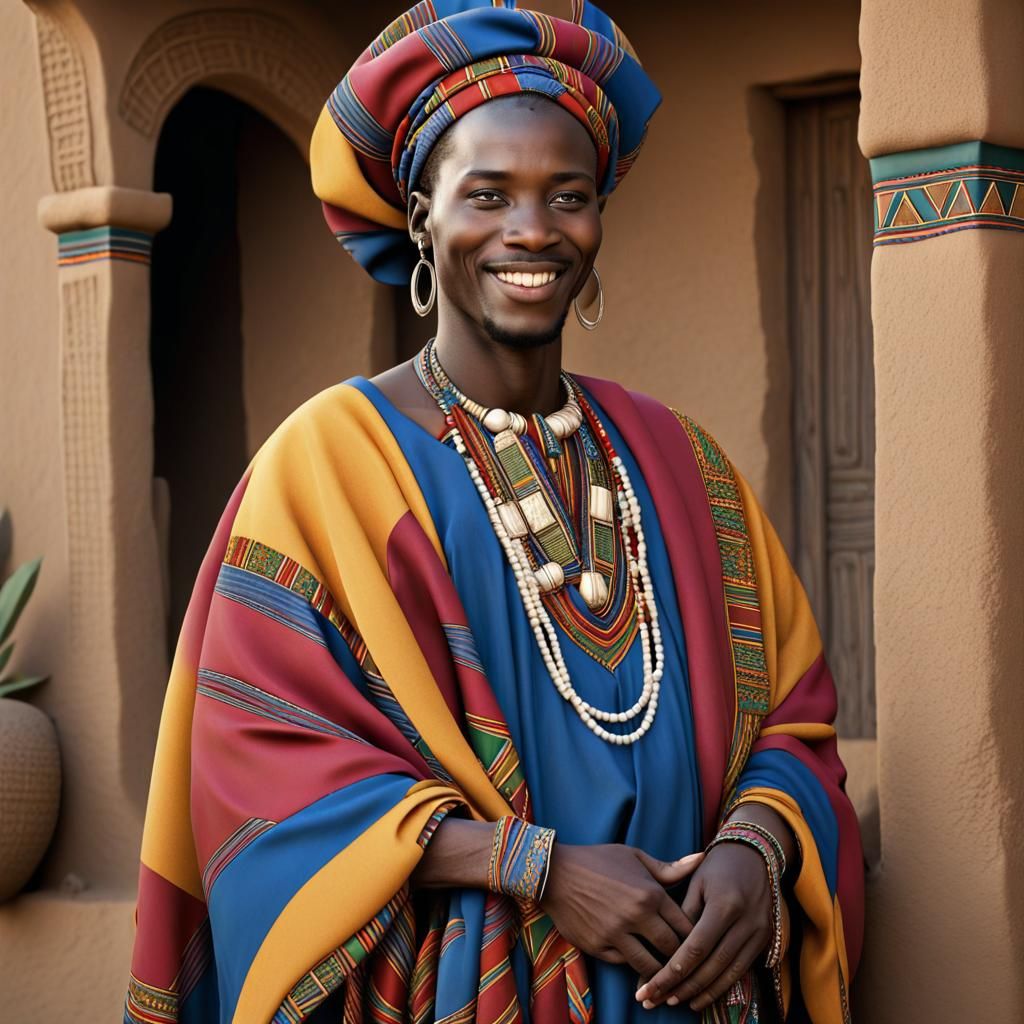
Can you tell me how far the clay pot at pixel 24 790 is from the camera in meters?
5.65

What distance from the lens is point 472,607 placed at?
10.4 feet

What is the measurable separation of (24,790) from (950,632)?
310 cm

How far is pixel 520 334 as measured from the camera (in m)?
3.24

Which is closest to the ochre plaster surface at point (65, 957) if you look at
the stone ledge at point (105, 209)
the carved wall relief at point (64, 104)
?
the stone ledge at point (105, 209)

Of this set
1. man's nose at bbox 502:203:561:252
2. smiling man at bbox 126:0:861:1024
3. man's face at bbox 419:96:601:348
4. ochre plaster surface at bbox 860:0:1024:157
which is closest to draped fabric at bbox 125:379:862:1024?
smiling man at bbox 126:0:861:1024

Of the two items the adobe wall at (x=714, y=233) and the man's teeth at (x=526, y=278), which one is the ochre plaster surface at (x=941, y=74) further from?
the adobe wall at (x=714, y=233)

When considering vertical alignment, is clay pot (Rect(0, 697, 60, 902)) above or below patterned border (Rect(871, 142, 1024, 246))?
below

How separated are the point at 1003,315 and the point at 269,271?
145 inches

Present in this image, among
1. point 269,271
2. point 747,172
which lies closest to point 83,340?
point 269,271

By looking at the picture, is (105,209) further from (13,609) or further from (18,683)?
(18,683)

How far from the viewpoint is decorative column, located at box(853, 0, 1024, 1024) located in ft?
12.2

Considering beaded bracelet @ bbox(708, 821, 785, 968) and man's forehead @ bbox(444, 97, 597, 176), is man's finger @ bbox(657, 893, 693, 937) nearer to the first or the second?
beaded bracelet @ bbox(708, 821, 785, 968)

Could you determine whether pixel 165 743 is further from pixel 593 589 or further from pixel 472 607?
pixel 593 589

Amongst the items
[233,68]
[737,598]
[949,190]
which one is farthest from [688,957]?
[233,68]
